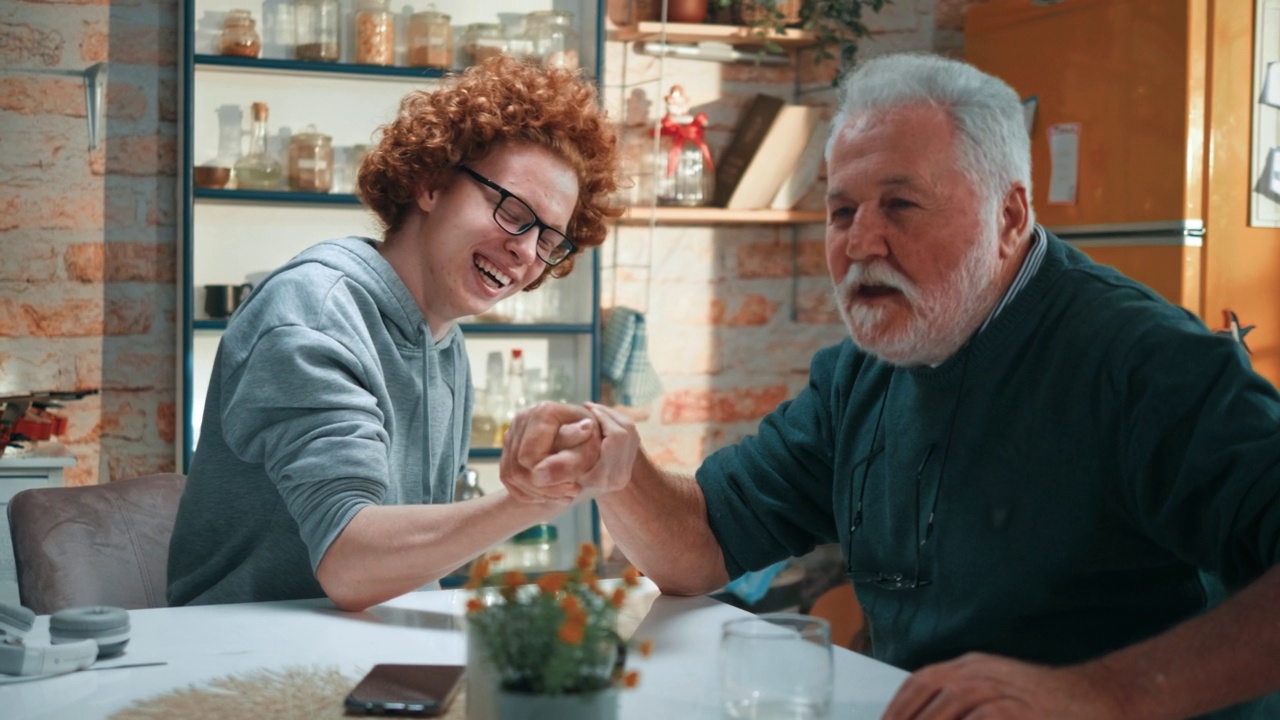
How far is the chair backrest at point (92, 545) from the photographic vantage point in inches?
72.8

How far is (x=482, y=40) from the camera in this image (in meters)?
3.63

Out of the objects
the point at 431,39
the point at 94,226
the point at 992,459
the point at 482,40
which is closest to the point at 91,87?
the point at 94,226

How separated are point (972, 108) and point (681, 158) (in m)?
2.40

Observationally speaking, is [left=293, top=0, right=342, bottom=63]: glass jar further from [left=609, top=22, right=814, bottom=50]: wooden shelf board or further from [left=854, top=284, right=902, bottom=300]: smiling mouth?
[left=854, top=284, right=902, bottom=300]: smiling mouth

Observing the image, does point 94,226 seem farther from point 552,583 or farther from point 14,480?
point 552,583

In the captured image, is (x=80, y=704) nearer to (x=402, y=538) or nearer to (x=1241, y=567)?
(x=402, y=538)

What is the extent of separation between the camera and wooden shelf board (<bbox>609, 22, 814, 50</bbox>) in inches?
149

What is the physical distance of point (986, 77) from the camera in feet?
5.07

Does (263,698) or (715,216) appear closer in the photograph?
(263,698)

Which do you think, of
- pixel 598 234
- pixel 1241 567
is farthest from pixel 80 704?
pixel 598 234

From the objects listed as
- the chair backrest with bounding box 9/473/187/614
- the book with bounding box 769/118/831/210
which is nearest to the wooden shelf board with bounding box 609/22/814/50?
the book with bounding box 769/118/831/210

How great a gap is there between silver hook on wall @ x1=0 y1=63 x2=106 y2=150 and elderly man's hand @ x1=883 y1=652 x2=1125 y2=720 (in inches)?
119

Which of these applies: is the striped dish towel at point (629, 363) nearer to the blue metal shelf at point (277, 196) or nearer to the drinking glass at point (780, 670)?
the blue metal shelf at point (277, 196)

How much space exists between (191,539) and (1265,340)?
105 inches
